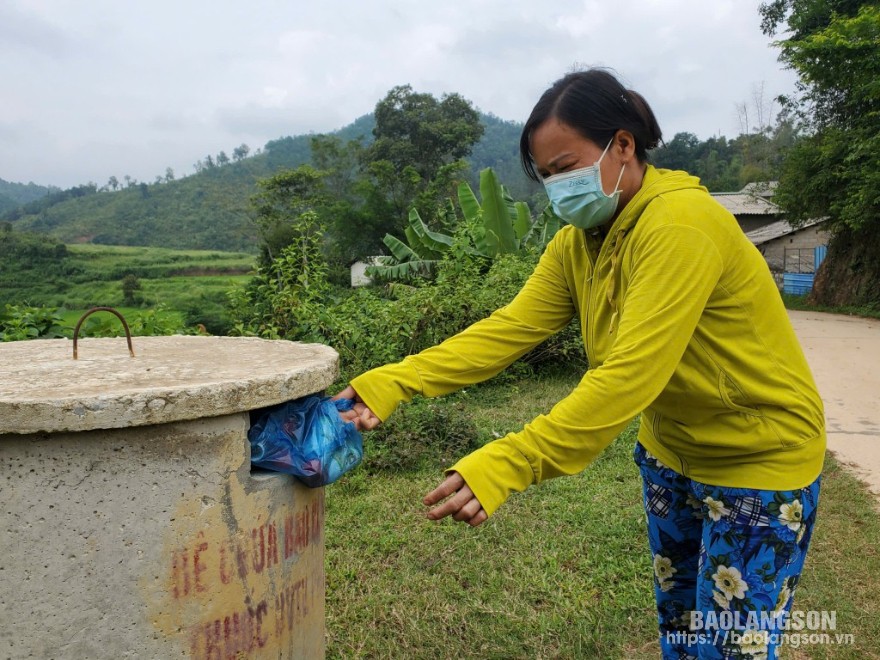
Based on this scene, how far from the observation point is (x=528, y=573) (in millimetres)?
3238

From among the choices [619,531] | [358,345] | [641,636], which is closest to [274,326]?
[358,345]

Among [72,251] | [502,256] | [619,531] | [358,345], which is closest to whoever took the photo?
[619,531]

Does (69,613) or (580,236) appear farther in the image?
(580,236)

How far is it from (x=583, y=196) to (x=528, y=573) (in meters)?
2.21

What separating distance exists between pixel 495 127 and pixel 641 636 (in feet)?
266

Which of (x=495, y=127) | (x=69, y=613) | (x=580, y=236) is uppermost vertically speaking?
(x=495, y=127)

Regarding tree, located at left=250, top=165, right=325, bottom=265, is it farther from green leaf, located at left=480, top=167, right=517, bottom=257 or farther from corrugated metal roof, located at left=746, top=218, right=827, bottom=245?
green leaf, located at left=480, top=167, right=517, bottom=257

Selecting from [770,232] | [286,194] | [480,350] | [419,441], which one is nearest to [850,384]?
[419,441]

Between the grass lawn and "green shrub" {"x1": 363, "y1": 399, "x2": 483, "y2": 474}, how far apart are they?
144 mm

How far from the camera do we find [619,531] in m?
3.67

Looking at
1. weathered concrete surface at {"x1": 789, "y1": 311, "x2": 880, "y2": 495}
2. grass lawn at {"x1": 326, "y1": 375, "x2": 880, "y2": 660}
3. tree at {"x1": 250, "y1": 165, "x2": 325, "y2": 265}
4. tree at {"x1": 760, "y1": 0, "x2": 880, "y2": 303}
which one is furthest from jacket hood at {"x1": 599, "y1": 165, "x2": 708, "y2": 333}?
tree at {"x1": 250, "y1": 165, "x2": 325, "y2": 265}

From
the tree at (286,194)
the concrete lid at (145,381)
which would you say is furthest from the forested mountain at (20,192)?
the concrete lid at (145,381)

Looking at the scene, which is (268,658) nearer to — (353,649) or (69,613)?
(69,613)

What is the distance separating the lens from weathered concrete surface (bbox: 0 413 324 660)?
141 centimetres
